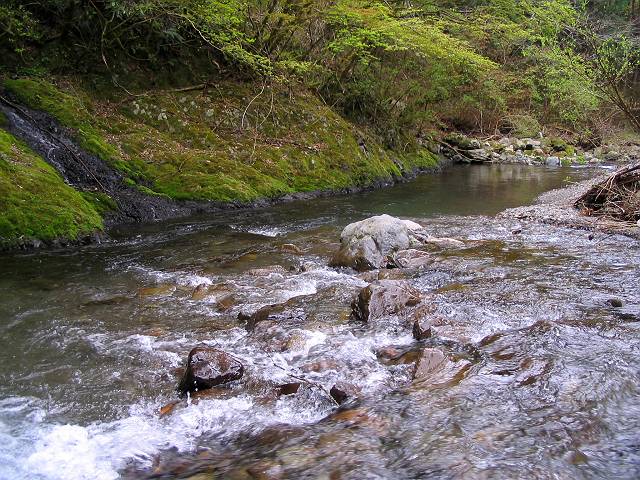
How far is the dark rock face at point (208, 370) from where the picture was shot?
4117 mm

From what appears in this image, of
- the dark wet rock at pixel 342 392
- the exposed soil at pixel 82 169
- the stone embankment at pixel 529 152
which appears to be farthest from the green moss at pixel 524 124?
the dark wet rock at pixel 342 392

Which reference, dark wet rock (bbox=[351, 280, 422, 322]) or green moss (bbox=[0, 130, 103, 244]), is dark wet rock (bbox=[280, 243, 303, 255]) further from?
green moss (bbox=[0, 130, 103, 244])

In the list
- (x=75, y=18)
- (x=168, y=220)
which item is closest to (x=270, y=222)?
(x=168, y=220)

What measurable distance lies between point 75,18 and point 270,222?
24.0ft

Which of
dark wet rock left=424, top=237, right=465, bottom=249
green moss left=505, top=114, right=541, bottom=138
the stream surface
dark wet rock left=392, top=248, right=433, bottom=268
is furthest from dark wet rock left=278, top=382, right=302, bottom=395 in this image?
green moss left=505, top=114, right=541, bottom=138

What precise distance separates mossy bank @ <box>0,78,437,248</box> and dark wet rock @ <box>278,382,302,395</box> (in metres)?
5.77

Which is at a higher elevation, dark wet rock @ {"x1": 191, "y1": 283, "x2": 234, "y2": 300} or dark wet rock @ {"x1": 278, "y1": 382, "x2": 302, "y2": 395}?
dark wet rock @ {"x1": 191, "y1": 283, "x2": 234, "y2": 300}

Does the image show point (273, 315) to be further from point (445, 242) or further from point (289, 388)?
point (445, 242)

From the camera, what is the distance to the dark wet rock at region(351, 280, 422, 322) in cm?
552

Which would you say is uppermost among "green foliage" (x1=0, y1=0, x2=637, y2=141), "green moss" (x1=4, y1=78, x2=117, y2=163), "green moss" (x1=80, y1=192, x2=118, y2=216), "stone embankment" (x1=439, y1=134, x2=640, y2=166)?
"green foliage" (x1=0, y1=0, x2=637, y2=141)

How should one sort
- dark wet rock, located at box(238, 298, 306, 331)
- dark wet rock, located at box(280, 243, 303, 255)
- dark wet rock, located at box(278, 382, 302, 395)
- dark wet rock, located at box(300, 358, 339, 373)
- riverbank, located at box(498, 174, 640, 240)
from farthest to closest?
riverbank, located at box(498, 174, 640, 240) < dark wet rock, located at box(280, 243, 303, 255) < dark wet rock, located at box(238, 298, 306, 331) < dark wet rock, located at box(300, 358, 339, 373) < dark wet rock, located at box(278, 382, 302, 395)

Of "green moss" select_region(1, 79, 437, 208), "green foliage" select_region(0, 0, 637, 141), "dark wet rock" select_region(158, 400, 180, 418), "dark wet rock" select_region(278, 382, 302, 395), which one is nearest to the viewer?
"dark wet rock" select_region(158, 400, 180, 418)

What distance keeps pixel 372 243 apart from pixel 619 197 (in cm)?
580

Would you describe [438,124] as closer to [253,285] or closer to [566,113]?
[566,113]
